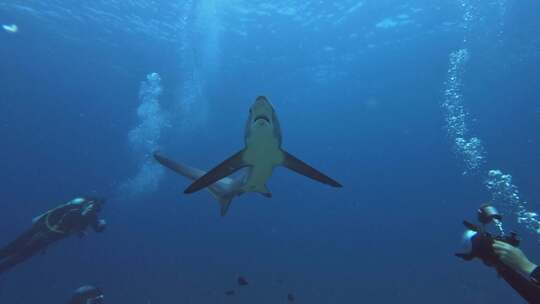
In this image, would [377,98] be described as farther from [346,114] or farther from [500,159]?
[500,159]

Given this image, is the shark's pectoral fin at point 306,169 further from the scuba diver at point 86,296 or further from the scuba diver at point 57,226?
the scuba diver at point 57,226

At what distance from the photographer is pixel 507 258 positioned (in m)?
3.11

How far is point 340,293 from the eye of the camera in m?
44.7

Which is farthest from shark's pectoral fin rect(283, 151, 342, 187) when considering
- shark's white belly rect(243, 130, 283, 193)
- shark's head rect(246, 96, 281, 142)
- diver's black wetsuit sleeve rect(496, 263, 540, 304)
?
diver's black wetsuit sleeve rect(496, 263, 540, 304)

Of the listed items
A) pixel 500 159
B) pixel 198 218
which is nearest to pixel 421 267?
pixel 500 159

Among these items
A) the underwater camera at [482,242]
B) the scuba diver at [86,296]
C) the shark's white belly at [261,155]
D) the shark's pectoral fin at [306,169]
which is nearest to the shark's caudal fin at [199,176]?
the shark's white belly at [261,155]

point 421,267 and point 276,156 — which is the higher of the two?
point 276,156

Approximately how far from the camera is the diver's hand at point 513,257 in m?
3.00

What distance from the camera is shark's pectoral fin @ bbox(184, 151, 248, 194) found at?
22.6 feet

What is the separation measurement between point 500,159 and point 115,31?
45899 mm

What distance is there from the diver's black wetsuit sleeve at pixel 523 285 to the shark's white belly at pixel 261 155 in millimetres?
4706

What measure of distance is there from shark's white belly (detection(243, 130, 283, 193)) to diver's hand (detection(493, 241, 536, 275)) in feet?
14.9

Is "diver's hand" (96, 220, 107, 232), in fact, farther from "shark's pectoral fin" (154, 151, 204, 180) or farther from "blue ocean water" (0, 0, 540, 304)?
"blue ocean water" (0, 0, 540, 304)

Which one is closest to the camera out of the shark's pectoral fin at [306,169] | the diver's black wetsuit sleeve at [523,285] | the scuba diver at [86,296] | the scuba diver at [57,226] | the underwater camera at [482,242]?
the diver's black wetsuit sleeve at [523,285]
